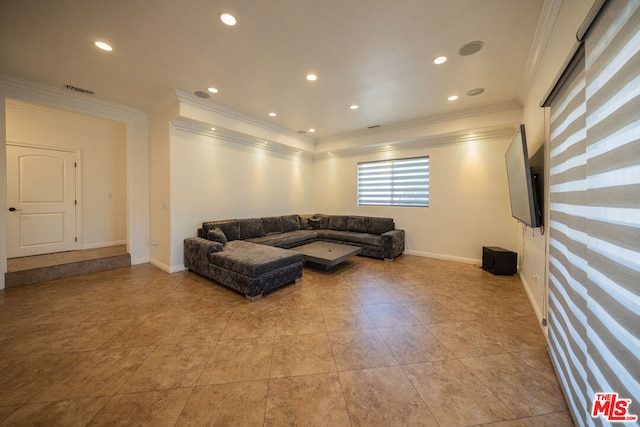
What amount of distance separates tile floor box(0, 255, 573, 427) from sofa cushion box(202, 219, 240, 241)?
130cm

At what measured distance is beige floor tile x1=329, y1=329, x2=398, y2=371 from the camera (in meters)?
1.83

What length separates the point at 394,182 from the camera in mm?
5652

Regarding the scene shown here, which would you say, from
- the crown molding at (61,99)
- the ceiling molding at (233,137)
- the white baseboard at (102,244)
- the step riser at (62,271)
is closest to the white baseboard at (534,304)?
the ceiling molding at (233,137)

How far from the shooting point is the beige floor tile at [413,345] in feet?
6.25

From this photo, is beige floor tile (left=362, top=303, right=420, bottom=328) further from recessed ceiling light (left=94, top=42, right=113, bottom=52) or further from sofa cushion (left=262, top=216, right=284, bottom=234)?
recessed ceiling light (left=94, top=42, right=113, bottom=52)

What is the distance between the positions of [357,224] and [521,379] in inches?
169

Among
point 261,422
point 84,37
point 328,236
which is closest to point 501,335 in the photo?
point 261,422

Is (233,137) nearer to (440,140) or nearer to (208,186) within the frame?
(208,186)

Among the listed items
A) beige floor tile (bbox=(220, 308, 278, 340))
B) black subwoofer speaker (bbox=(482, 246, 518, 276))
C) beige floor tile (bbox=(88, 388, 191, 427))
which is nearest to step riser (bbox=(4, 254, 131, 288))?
beige floor tile (bbox=(220, 308, 278, 340))

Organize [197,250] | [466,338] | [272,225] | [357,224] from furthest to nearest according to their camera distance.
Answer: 1. [357,224]
2. [272,225]
3. [197,250]
4. [466,338]

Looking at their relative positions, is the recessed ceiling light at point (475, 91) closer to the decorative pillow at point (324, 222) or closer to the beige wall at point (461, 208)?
the beige wall at point (461, 208)

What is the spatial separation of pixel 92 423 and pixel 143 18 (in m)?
3.22

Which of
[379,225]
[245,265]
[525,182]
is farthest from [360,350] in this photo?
[379,225]

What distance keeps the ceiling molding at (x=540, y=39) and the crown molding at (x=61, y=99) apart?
6.04m
